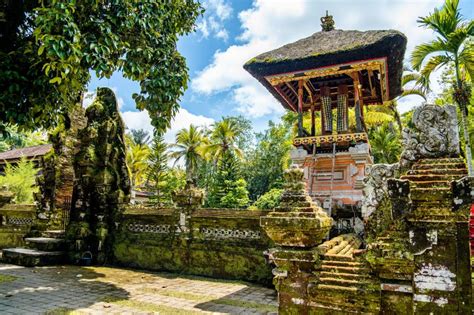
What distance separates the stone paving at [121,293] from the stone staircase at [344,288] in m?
2.20

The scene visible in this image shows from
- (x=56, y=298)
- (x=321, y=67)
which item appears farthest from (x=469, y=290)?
(x=321, y=67)

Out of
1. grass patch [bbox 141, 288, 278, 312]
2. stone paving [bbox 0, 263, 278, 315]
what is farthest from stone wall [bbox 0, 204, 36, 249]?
grass patch [bbox 141, 288, 278, 312]

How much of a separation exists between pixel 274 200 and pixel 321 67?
14.0 meters

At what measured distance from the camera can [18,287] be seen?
6.81 metres

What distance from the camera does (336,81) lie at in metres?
14.0

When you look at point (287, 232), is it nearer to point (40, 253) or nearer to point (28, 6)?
point (28, 6)

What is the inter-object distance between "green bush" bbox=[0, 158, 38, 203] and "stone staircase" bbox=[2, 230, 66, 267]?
12654 mm

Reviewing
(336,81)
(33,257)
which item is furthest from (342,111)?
(33,257)

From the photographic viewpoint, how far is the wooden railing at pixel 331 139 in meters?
11.8

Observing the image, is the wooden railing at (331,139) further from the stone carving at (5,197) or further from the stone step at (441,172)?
the stone carving at (5,197)

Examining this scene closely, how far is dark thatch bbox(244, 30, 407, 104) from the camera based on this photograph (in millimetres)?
11547

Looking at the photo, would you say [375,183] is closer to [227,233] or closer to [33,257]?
[227,233]

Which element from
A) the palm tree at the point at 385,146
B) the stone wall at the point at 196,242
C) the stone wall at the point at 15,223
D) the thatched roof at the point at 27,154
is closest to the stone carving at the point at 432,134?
the stone wall at the point at 196,242

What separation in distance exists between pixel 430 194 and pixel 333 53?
396 inches
